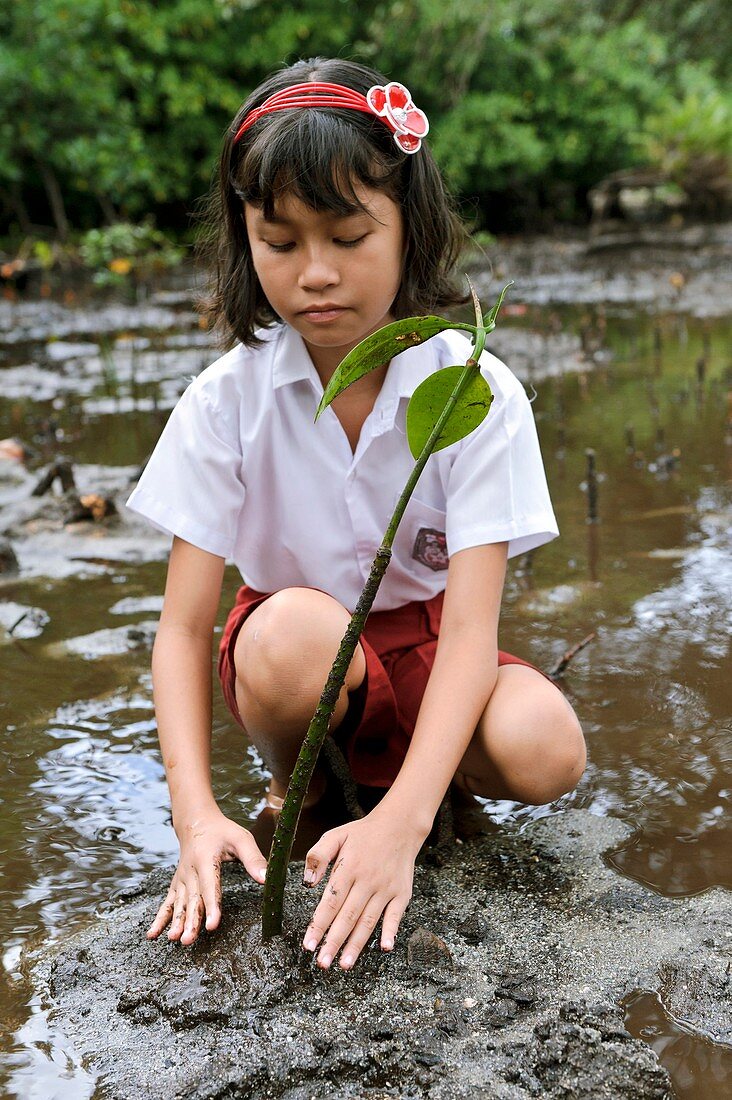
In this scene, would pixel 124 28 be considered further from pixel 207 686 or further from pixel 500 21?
pixel 207 686

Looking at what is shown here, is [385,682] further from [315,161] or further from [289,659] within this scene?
[315,161]

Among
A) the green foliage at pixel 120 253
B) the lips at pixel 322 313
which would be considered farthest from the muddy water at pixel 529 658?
the green foliage at pixel 120 253

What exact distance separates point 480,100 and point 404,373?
14.8 m

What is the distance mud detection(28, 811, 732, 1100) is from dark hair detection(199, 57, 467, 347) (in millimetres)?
977

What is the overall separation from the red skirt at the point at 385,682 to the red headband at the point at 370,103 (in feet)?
2.62

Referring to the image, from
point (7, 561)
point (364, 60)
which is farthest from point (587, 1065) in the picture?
point (364, 60)

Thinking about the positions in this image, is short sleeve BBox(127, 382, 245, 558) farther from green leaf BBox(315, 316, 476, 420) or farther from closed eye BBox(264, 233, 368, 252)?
green leaf BBox(315, 316, 476, 420)

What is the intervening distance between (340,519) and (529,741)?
517 mm

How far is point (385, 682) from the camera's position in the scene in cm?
189

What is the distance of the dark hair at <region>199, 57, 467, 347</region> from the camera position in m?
1.69

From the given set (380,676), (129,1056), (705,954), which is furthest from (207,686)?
(705,954)

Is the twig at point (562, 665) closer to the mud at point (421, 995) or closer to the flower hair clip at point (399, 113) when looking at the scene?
the mud at point (421, 995)

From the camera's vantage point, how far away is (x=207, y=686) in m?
1.87

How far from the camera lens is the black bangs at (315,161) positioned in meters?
1.68
